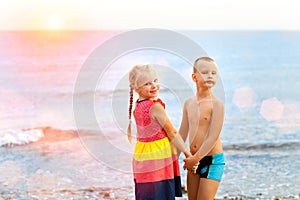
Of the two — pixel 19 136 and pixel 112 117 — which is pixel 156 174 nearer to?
pixel 112 117

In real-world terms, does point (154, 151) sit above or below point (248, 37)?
below

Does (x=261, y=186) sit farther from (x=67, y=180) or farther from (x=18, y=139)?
(x=18, y=139)

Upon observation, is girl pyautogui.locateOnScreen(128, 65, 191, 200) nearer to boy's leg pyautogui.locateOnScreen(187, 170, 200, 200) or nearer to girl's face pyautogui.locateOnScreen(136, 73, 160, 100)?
girl's face pyautogui.locateOnScreen(136, 73, 160, 100)

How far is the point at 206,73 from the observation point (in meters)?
2.71

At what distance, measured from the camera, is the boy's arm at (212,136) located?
8.87ft

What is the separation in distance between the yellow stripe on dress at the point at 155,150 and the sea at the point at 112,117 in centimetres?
21

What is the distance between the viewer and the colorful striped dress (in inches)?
103

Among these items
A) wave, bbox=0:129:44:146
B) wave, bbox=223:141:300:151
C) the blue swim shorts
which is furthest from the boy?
wave, bbox=0:129:44:146

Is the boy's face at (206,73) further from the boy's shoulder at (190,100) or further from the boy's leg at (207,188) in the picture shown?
the boy's leg at (207,188)

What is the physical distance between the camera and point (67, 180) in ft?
20.5

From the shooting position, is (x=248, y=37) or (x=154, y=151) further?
(x=248, y=37)

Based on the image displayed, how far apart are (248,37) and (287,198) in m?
27.1

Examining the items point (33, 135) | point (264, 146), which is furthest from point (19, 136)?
point (264, 146)
